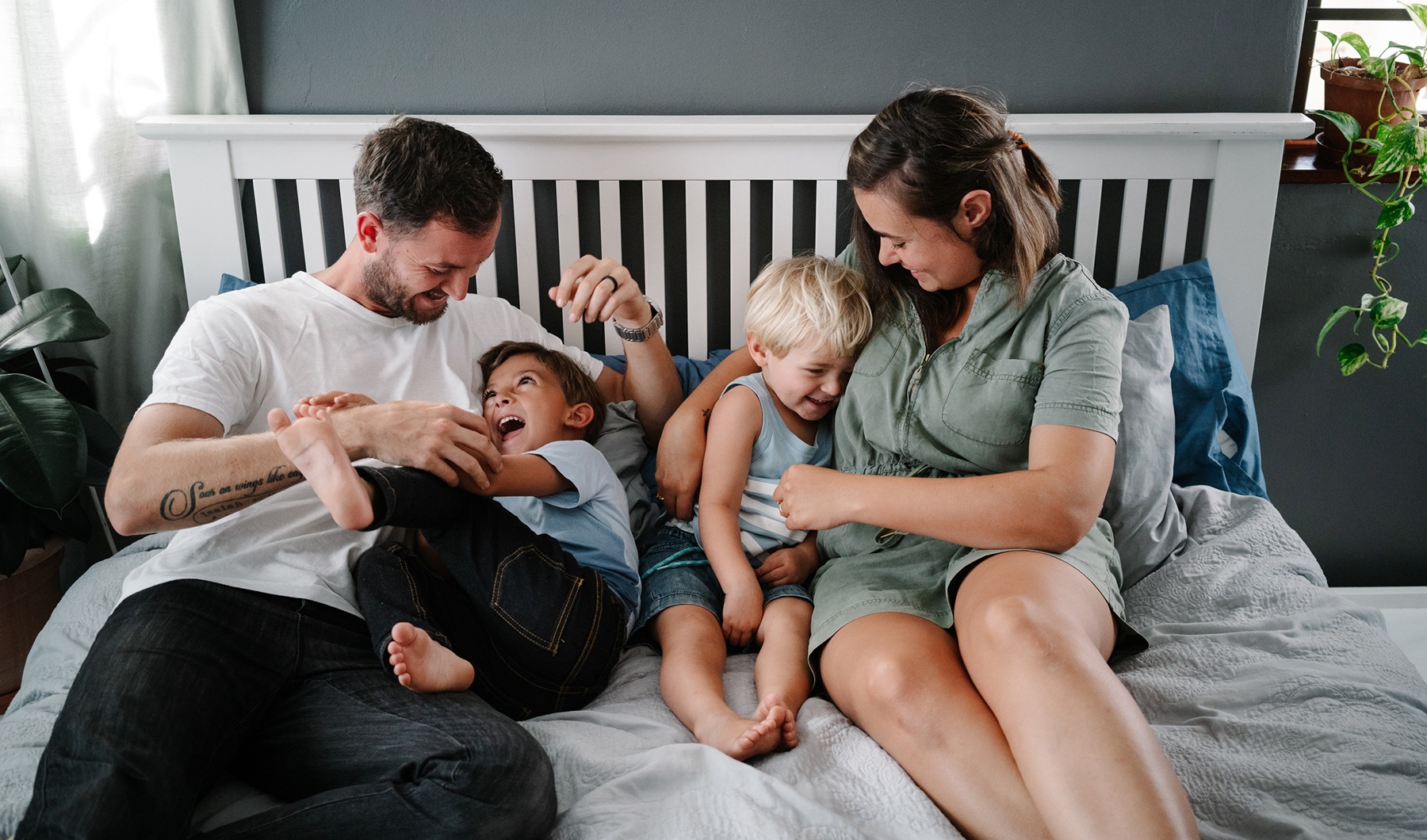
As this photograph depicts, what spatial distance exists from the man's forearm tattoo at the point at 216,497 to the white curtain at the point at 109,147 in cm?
86

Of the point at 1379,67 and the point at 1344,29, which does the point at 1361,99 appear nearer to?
the point at 1379,67

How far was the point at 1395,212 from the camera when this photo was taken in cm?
193

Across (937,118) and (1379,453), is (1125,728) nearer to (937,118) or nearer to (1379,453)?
(937,118)

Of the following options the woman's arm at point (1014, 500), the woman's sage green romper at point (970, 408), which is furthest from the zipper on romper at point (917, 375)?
the woman's arm at point (1014, 500)

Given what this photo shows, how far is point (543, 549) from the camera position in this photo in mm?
1388

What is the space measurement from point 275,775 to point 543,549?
0.44m

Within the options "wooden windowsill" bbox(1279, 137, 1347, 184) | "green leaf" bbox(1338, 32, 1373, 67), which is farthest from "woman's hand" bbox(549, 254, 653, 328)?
"green leaf" bbox(1338, 32, 1373, 67)

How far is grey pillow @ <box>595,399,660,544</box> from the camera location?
1.71 meters

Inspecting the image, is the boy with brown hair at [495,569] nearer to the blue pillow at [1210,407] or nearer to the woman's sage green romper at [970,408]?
the woman's sage green romper at [970,408]

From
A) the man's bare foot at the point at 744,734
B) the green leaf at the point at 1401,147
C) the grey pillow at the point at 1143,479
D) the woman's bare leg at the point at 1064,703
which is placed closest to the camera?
the woman's bare leg at the point at 1064,703

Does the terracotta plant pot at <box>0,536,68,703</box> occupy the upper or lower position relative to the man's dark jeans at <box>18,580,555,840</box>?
lower

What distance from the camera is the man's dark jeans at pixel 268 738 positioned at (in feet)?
3.46

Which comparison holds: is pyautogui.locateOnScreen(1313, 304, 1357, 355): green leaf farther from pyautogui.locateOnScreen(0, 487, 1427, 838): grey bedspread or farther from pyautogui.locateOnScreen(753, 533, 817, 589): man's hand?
pyautogui.locateOnScreen(753, 533, 817, 589): man's hand

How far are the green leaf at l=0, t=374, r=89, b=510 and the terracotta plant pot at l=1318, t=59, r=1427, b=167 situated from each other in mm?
2479
